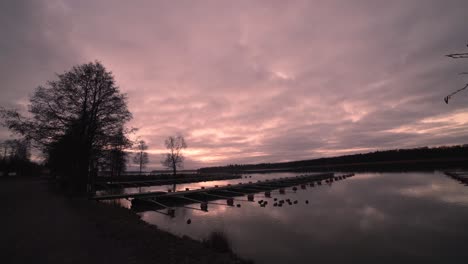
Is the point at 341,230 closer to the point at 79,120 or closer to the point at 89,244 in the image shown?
the point at 89,244

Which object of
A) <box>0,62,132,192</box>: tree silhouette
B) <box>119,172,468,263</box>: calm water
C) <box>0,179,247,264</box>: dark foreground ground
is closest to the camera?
<box>0,179,247,264</box>: dark foreground ground

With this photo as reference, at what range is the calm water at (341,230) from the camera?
9.62m

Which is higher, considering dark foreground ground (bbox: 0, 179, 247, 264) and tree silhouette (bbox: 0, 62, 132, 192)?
tree silhouette (bbox: 0, 62, 132, 192)

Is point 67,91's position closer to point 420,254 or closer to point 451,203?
point 420,254

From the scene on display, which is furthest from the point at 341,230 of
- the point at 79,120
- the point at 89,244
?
the point at 79,120

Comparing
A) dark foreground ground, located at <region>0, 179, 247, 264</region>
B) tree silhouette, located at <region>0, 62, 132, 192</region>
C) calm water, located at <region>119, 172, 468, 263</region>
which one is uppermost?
tree silhouette, located at <region>0, 62, 132, 192</region>

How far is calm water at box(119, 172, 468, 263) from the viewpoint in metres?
9.62

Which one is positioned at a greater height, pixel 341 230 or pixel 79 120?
pixel 79 120

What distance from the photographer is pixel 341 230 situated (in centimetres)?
1327

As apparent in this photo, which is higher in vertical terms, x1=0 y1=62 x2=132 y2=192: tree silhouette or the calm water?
x1=0 y1=62 x2=132 y2=192: tree silhouette

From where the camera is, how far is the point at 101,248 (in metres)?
7.28

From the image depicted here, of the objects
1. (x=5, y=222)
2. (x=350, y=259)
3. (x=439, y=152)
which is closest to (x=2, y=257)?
(x=5, y=222)

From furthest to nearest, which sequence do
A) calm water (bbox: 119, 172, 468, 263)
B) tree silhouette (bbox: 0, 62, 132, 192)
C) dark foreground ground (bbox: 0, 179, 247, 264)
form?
tree silhouette (bbox: 0, 62, 132, 192) < calm water (bbox: 119, 172, 468, 263) < dark foreground ground (bbox: 0, 179, 247, 264)

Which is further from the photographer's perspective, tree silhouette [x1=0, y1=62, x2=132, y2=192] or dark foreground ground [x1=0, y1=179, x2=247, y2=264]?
tree silhouette [x1=0, y1=62, x2=132, y2=192]
